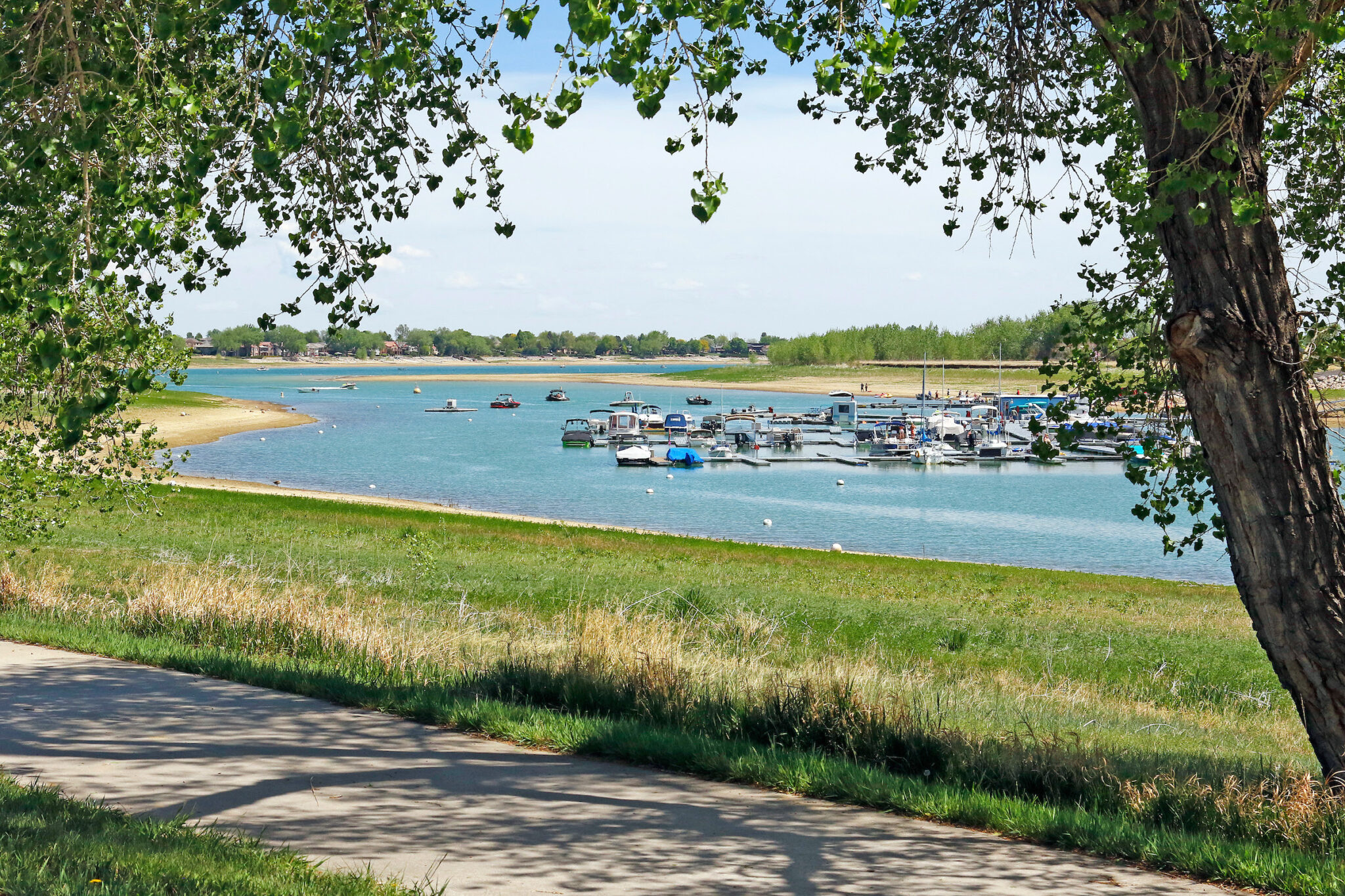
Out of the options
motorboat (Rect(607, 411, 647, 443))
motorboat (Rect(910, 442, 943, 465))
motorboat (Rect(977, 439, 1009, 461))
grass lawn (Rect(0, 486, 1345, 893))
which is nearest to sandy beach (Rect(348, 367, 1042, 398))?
motorboat (Rect(607, 411, 647, 443))

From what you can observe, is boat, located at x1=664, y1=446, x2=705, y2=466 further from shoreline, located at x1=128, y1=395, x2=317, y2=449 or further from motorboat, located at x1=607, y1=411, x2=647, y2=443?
shoreline, located at x1=128, y1=395, x2=317, y2=449

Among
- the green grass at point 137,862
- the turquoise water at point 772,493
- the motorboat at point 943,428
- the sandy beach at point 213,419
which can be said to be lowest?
the turquoise water at point 772,493

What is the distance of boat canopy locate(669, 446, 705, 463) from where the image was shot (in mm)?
75375

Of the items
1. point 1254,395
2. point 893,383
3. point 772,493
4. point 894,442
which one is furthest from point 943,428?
point 893,383

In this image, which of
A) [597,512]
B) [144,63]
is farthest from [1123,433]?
[597,512]

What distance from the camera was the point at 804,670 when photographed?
411 inches

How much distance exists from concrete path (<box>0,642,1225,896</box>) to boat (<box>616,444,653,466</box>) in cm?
6446

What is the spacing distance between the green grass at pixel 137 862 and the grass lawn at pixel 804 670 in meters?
2.59

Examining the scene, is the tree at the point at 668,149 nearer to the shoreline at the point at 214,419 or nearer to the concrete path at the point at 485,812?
the concrete path at the point at 485,812

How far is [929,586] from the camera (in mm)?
26094

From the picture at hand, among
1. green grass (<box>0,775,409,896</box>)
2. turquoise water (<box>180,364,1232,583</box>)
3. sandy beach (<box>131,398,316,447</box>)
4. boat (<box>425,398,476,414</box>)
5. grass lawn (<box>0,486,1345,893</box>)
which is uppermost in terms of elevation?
green grass (<box>0,775,409,896</box>)

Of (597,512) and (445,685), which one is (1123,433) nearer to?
(445,685)

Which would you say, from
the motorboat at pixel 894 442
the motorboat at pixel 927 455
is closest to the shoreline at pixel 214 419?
the motorboat at pixel 894 442

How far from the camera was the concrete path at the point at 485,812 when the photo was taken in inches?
205
